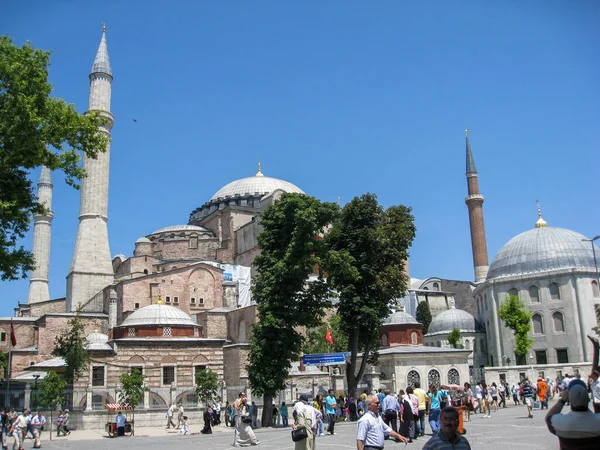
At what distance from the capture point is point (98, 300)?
39.3 metres

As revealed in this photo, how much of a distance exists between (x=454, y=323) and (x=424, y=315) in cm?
633

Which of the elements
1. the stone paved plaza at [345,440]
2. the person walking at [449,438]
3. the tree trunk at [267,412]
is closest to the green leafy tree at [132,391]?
the stone paved plaza at [345,440]

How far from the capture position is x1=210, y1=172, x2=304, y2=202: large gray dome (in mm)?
55125

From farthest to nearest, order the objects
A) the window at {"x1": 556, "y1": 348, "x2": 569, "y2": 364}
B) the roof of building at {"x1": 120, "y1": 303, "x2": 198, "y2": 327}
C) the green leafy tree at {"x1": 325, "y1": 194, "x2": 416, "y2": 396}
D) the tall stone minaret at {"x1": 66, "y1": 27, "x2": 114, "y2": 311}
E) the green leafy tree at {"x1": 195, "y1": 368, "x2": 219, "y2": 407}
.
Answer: the window at {"x1": 556, "y1": 348, "x2": 569, "y2": 364}
the tall stone minaret at {"x1": 66, "y1": 27, "x2": 114, "y2": 311}
the roof of building at {"x1": 120, "y1": 303, "x2": 198, "y2": 327}
the green leafy tree at {"x1": 195, "y1": 368, "x2": 219, "y2": 407}
the green leafy tree at {"x1": 325, "y1": 194, "x2": 416, "y2": 396}

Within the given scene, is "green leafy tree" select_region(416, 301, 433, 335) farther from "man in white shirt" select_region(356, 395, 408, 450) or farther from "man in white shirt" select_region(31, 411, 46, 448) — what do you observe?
"man in white shirt" select_region(356, 395, 408, 450)

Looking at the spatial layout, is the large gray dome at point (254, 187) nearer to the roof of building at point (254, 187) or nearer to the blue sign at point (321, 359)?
the roof of building at point (254, 187)

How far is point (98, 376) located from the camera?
27797 mm

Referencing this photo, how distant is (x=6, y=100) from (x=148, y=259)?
A: 33454 millimetres

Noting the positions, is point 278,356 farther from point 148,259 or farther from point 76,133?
point 148,259

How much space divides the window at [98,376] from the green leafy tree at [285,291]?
981 centimetres

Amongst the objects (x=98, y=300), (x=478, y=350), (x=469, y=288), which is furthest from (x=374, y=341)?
(x=469, y=288)

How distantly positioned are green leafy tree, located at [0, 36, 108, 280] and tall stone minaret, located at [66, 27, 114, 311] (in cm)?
2512

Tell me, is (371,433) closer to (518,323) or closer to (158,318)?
(158,318)

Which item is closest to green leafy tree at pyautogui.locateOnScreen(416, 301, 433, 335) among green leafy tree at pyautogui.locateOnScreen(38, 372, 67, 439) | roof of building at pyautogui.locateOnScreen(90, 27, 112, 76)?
roof of building at pyautogui.locateOnScreen(90, 27, 112, 76)
